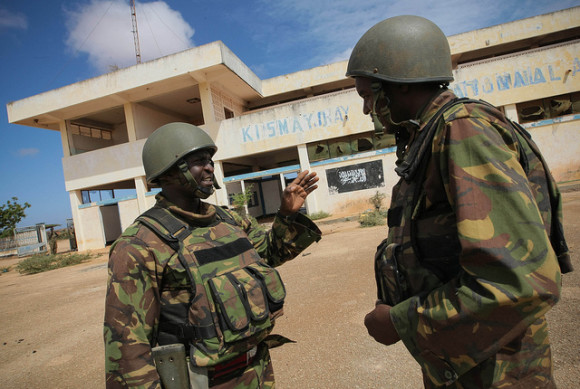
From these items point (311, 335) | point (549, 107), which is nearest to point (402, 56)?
point (311, 335)

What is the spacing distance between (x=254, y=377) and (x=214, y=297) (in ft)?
1.63

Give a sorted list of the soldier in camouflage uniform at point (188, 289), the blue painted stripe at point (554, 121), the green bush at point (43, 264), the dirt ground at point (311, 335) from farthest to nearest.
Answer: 1. the blue painted stripe at point (554, 121)
2. the green bush at point (43, 264)
3. the dirt ground at point (311, 335)
4. the soldier in camouflage uniform at point (188, 289)

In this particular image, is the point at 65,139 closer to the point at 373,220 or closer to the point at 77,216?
the point at 77,216

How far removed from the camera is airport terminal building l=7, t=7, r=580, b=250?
12.5 m

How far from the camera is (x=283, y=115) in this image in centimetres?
1384

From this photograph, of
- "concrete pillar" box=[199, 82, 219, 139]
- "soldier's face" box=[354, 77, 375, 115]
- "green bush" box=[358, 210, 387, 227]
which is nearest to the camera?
"soldier's face" box=[354, 77, 375, 115]

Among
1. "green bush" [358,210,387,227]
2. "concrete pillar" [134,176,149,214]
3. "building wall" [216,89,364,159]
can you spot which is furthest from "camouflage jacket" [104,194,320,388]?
"concrete pillar" [134,176,149,214]

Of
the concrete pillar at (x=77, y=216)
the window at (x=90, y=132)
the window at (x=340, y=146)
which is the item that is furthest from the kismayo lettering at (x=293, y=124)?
the window at (x=90, y=132)

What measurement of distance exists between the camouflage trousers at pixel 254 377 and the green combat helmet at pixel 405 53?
1.48m

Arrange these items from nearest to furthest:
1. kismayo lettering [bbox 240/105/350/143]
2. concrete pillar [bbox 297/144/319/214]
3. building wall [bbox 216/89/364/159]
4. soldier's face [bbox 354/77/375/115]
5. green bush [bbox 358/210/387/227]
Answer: soldier's face [bbox 354/77/375/115] < green bush [bbox 358/210/387/227] < building wall [bbox 216/89/364/159] < kismayo lettering [bbox 240/105/350/143] < concrete pillar [bbox 297/144/319/214]

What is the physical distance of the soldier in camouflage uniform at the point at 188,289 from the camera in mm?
1388

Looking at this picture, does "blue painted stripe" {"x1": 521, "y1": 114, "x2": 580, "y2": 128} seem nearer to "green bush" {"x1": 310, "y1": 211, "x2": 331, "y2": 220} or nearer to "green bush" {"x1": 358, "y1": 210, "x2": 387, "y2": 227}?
"green bush" {"x1": 358, "y1": 210, "x2": 387, "y2": 227}

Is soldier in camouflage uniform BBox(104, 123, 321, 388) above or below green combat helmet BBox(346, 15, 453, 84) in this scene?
below

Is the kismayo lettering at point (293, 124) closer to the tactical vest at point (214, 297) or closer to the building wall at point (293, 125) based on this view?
the building wall at point (293, 125)
